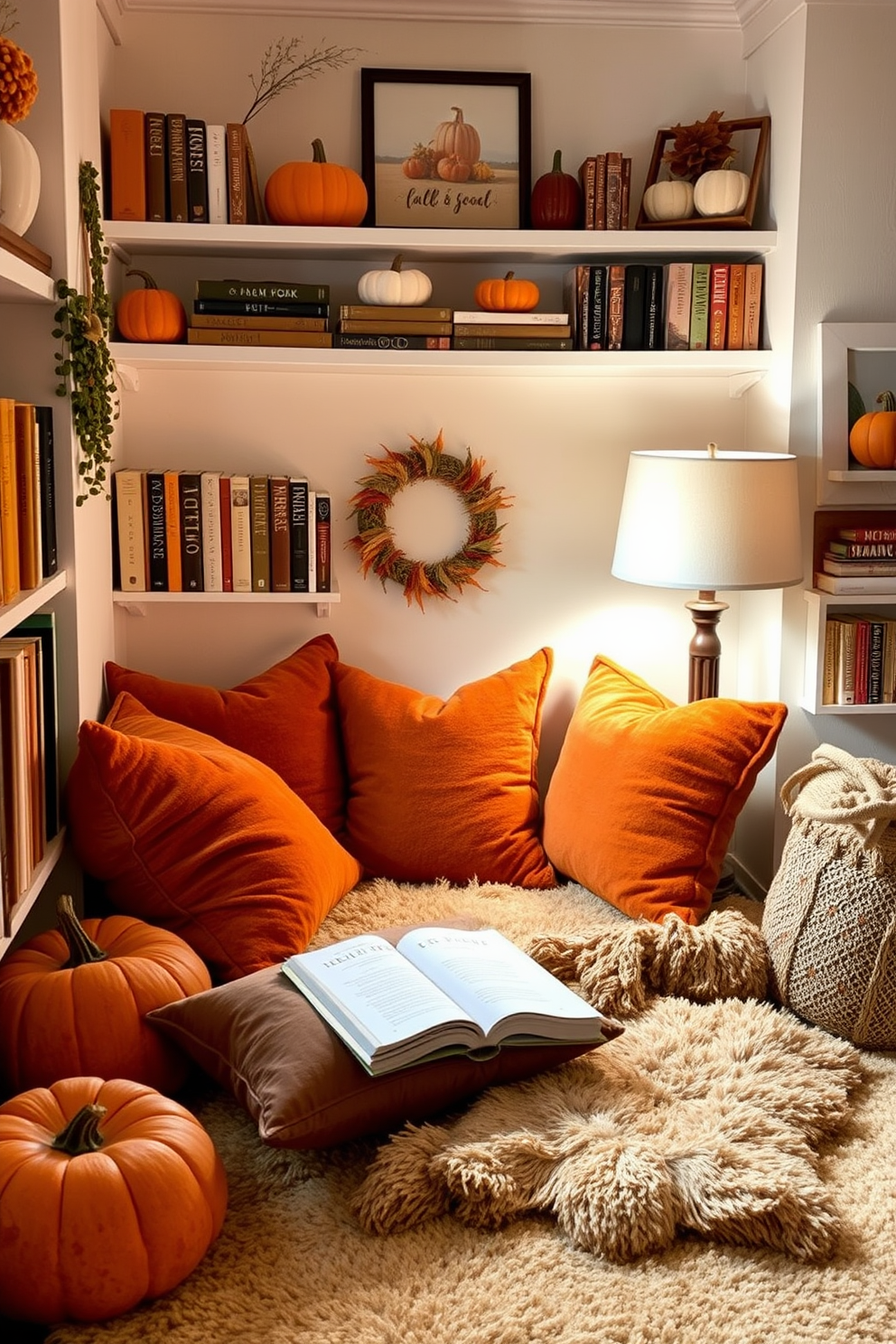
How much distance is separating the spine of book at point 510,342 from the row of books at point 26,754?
1023 mm

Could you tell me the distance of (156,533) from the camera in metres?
2.63

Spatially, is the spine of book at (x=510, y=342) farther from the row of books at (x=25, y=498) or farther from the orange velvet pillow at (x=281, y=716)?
the row of books at (x=25, y=498)

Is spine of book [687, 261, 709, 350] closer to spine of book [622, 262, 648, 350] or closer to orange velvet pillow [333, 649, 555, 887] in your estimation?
spine of book [622, 262, 648, 350]

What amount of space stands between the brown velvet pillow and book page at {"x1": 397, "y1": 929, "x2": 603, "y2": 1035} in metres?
0.05

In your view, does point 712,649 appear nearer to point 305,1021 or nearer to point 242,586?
point 242,586

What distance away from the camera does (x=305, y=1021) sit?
5.59 feet

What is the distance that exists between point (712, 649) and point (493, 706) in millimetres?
469

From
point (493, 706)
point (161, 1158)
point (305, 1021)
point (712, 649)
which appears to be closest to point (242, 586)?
point (493, 706)

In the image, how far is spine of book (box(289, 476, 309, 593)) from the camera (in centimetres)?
266

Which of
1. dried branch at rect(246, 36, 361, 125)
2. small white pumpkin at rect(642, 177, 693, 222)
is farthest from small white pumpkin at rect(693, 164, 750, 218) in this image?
dried branch at rect(246, 36, 361, 125)

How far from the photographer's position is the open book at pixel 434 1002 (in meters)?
1.66

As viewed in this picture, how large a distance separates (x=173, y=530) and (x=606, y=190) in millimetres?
1131

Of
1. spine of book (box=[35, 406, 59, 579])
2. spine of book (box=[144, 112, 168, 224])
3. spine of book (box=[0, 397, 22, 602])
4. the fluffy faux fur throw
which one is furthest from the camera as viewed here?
spine of book (box=[144, 112, 168, 224])

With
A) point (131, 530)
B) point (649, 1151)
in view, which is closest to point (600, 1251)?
point (649, 1151)
